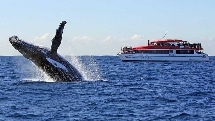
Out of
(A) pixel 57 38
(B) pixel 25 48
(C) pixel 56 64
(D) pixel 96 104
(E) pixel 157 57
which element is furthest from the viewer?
(E) pixel 157 57

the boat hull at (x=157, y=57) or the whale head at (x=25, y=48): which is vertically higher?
the whale head at (x=25, y=48)

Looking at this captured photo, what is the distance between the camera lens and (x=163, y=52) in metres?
116

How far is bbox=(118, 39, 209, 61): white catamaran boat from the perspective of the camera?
4550 inches

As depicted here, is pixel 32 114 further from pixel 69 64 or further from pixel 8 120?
pixel 69 64

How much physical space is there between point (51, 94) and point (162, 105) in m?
6.47

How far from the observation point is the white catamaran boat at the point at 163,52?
116 m

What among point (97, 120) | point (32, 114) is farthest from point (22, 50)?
point (97, 120)

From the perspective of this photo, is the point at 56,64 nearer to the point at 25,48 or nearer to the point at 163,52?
the point at 25,48

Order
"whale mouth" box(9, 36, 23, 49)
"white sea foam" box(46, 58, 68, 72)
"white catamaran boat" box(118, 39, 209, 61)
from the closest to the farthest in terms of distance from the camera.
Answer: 1. "whale mouth" box(9, 36, 23, 49)
2. "white sea foam" box(46, 58, 68, 72)
3. "white catamaran boat" box(118, 39, 209, 61)

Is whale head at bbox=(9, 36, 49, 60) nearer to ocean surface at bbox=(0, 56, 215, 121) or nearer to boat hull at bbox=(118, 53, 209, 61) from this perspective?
ocean surface at bbox=(0, 56, 215, 121)

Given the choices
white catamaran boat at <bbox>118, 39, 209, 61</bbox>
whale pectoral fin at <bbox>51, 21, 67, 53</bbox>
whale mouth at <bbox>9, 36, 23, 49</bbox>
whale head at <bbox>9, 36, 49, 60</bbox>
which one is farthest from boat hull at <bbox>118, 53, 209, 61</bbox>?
whale mouth at <bbox>9, 36, 23, 49</bbox>

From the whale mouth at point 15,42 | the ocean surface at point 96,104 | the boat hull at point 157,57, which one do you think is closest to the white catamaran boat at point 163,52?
the boat hull at point 157,57

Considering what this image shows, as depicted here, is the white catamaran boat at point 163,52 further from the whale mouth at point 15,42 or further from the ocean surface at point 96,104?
the whale mouth at point 15,42

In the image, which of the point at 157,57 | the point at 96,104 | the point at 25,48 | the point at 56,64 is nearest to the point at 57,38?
the point at 56,64
